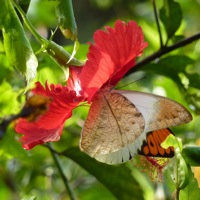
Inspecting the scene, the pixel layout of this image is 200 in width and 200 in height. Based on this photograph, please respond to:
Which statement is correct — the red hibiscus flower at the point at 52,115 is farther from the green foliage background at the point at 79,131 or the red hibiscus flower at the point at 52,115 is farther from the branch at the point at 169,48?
the branch at the point at 169,48

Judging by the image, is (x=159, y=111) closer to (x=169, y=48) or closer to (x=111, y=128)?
(x=111, y=128)

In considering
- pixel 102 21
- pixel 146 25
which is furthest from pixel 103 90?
pixel 102 21

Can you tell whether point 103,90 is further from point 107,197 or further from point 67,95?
point 107,197

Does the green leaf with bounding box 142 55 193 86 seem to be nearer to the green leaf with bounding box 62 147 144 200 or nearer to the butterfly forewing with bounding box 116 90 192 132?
the green leaf with bounding box 62 147 144 200

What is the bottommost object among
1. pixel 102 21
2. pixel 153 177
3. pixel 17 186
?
pixel 102 21

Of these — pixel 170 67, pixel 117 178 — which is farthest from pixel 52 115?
pixel 170 67

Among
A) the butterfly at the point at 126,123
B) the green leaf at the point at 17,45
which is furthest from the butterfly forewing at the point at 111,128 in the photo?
the green leaf at the point at 17,45

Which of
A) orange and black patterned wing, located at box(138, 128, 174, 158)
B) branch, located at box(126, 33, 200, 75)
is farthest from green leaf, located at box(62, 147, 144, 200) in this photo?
orange and black patterned wing, located at box(138, 128, 174, 158)
